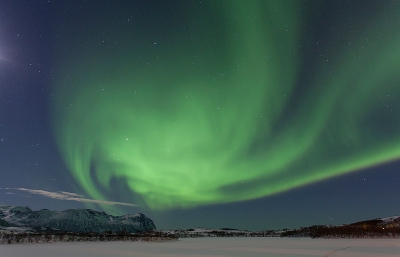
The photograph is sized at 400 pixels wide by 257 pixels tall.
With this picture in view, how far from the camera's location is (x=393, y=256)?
4869 cm

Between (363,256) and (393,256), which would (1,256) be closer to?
(363,256)

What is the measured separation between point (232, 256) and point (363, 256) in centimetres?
1971

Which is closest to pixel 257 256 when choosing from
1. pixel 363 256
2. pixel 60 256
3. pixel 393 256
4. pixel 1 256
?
pixel 363 256

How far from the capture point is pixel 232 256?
49969 mm

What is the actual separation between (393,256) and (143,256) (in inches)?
1513

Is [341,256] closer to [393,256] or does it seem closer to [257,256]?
[393,256]

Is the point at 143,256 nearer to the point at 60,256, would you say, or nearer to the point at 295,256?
the point at 60,256

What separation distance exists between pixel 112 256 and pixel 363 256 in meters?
38.8

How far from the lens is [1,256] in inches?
2021

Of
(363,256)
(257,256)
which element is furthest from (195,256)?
(363,256)

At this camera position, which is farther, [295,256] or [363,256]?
[295,256]

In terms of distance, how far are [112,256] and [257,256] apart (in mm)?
22891

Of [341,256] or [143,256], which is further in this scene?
[143,256]

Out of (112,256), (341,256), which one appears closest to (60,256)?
(112,256)
